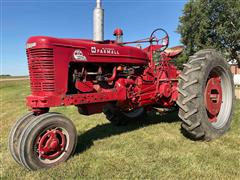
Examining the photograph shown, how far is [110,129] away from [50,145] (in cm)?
239

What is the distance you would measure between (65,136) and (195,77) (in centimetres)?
234

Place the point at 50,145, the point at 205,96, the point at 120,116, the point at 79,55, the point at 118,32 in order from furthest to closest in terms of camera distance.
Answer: the point at 120,116, the point at 118,32, the point at 205,96, the point at 79,55, the point at 50,145

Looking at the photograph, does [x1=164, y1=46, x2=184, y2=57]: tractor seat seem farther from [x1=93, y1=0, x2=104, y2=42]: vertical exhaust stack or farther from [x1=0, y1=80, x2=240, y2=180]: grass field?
[x1=93, y1=0, x2=104, y2=42]: vertical exhaust stack

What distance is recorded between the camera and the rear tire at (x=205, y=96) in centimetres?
448

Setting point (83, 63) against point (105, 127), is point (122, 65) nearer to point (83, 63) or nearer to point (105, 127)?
point (83, 63)

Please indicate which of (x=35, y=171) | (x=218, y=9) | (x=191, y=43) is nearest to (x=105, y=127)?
(x=35, y=171)

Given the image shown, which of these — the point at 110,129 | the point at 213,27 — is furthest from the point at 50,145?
the point at 213,27

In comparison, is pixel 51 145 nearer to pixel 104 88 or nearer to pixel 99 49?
pixel 104 88

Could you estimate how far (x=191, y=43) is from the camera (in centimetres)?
2684

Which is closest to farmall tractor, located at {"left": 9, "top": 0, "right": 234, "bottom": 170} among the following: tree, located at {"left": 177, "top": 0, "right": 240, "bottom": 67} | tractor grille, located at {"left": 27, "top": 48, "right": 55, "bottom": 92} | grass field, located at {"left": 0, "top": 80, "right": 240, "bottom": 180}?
tractor grille, located at {"left": 27, "top": 48, "right": 55, "bottom": 92}

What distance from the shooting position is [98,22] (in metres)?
4.60

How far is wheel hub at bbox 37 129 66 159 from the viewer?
366 cm

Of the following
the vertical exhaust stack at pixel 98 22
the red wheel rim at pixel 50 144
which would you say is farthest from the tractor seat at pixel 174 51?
the red wheel rim at pixel 50 144

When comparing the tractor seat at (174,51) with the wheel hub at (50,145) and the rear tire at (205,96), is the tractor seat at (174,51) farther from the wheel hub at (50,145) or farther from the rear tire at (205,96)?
the wheel hub at (50,145)
